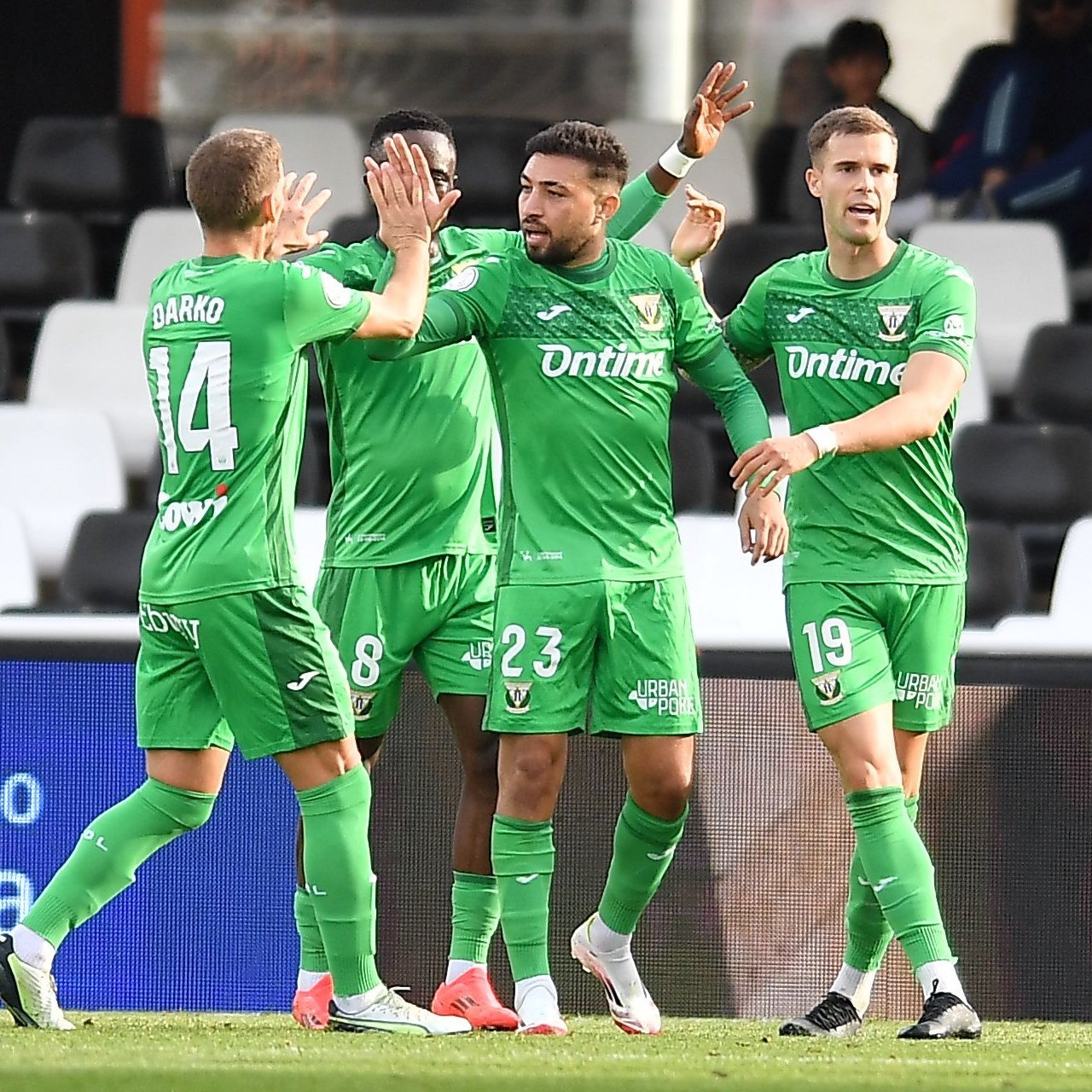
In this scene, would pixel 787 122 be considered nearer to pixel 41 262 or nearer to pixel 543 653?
pixel 41 262

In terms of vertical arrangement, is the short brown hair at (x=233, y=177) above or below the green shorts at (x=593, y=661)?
above

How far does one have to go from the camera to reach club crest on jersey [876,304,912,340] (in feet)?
17.1

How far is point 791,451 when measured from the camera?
15.9 feet

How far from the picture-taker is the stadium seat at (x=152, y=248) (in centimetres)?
984

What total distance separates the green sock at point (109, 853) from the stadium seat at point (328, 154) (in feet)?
18.0

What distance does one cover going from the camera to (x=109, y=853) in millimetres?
4871

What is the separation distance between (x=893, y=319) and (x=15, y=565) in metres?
3.72

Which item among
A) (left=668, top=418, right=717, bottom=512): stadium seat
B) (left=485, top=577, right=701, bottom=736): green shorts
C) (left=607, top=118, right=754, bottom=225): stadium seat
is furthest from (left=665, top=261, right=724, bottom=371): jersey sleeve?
(left=607, top=118, right=754, bottom=225): stadium seat

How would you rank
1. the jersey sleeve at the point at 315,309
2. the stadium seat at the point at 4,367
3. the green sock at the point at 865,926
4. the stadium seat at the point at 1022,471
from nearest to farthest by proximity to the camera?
1. the jersey sleeve at the point at 315,309
2. the green sock at the point at 865,926
3. the stadium seat at the point at 1022,471
4. the stadium seat at the point at 4,367

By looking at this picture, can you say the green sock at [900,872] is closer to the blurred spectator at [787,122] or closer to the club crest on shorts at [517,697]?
the club crest on shorts at [517,697]

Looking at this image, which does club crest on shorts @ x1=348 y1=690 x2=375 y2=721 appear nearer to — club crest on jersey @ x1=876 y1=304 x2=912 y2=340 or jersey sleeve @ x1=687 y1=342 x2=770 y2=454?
jersey sleeve @ x1=687 y1=342 x2=770 y2=454

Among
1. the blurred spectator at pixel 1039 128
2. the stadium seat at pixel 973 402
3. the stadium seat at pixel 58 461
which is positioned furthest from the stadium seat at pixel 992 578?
the stadium seat at pixel 58 461

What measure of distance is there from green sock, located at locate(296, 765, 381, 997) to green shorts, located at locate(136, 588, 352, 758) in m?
0.12

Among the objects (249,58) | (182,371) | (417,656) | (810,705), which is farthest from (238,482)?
(249,58)
